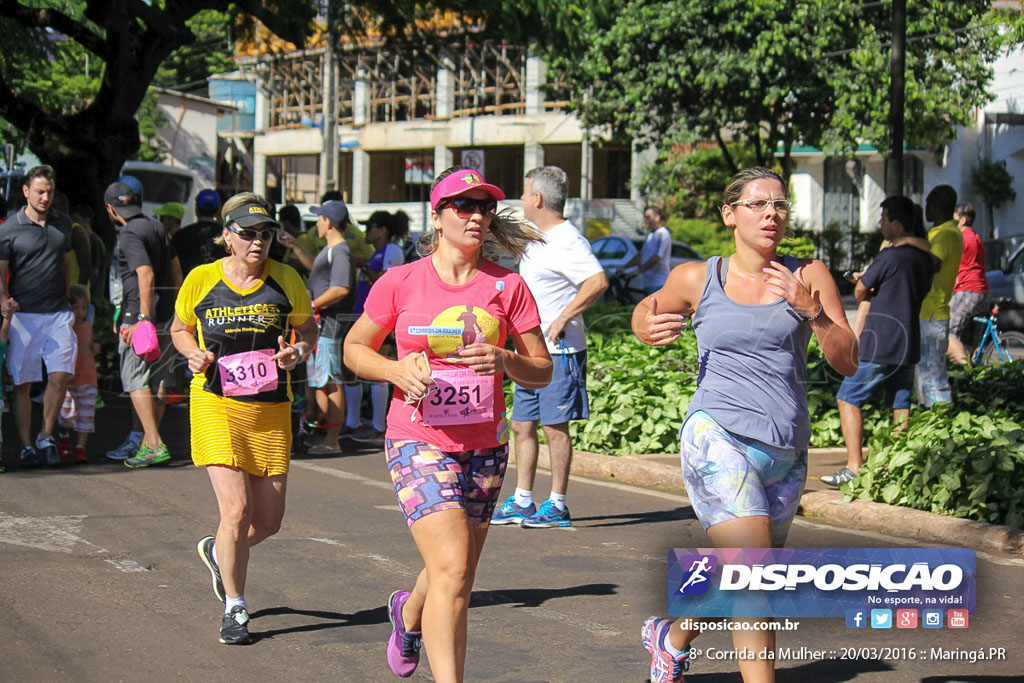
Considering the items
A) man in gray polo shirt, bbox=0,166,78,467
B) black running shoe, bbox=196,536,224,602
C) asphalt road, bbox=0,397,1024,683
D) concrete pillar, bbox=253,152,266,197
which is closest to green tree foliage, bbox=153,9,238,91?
concrete pillar, bbox=253,152,266,197

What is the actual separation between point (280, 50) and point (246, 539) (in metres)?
14.8

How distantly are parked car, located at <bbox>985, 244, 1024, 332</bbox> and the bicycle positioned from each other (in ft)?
3.13

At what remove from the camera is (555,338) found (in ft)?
25.5

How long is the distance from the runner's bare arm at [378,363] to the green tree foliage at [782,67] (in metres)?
24.6

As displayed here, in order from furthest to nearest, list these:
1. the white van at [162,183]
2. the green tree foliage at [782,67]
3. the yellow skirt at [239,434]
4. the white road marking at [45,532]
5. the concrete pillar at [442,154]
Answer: the concrete pillar at [442,154] → the white van at [162,183] → the green tree foliage at [782,67] → the white road marking at [45,532] → the yellow skirt at [239,434]

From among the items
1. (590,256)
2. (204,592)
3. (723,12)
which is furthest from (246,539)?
(723,12)

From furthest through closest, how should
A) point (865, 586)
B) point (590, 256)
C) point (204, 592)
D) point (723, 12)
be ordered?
point (723, 12) → point (590, 256) → point (204, 592) → point (865, 586)

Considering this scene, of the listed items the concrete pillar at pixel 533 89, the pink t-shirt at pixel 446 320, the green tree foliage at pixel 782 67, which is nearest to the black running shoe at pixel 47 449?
the pink t-shirt at pixel 446 320

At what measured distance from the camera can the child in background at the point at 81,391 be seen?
10.0 meters

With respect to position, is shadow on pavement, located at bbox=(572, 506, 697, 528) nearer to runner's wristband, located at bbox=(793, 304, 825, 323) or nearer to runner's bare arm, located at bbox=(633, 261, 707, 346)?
runner's bare arm, located at bbox=(633, 261, 707, 346)

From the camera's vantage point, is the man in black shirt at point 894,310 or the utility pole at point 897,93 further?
the utility pole at point 897,93

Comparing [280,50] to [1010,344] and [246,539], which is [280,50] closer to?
[1010,344]

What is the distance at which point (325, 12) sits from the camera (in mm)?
19156

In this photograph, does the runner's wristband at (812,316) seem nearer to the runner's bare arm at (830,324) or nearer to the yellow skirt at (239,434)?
the runner's bare arm at (830,324)
